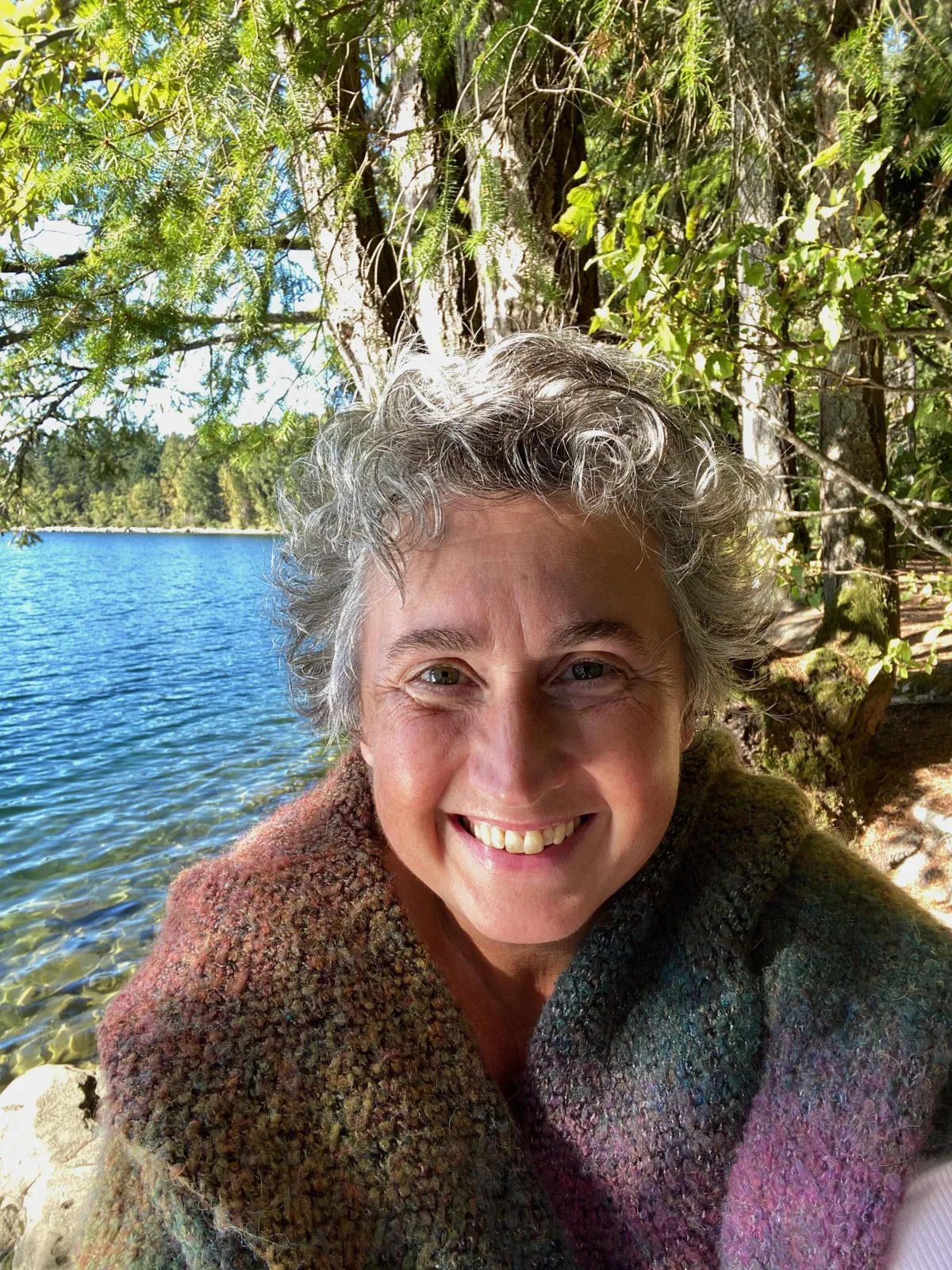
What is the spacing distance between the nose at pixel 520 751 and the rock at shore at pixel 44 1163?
250 centimetres

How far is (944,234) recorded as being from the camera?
431cm

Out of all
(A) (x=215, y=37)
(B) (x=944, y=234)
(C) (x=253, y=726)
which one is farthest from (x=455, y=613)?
(C) (x=253, y=726)

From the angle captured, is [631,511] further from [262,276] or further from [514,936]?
[262,276]

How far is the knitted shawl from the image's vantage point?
0.95 meters

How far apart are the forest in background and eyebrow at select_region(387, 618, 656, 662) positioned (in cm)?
88

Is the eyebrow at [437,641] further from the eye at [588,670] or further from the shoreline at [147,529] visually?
the shoreline at [147,529]

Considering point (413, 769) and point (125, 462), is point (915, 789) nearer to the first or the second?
point (413, 769)

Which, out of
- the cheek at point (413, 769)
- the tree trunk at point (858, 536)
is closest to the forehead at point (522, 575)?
the cheek at point (413, 769)

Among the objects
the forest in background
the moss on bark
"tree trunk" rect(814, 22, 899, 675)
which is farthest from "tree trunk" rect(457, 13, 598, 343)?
the moss on bark

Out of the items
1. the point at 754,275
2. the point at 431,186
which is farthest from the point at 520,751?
the point at 431,186

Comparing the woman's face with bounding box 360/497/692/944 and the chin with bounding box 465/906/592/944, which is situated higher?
the woman's face with bounding box 360/497/692/944

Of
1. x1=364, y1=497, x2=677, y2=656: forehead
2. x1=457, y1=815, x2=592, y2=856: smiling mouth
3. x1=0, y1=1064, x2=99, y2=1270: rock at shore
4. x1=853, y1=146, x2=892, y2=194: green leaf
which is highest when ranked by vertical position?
x1=853, y1=146, x2=892, y2=194: green leaf

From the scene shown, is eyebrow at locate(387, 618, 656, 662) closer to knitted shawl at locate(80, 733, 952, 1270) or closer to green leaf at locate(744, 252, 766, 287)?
knitted shawl at locate(80, 733, 952, 1270)

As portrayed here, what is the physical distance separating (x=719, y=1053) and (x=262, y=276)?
7.67 feet
